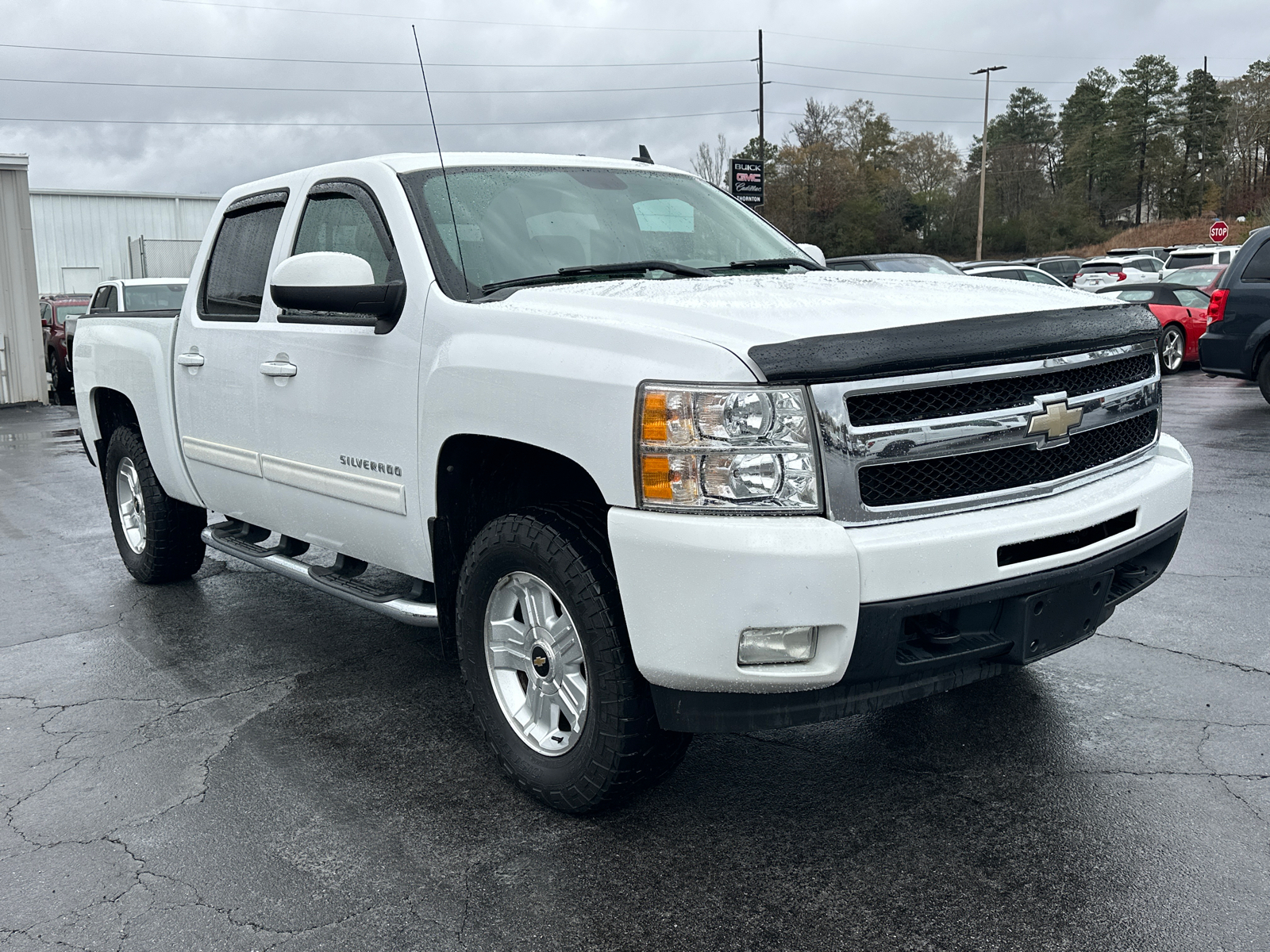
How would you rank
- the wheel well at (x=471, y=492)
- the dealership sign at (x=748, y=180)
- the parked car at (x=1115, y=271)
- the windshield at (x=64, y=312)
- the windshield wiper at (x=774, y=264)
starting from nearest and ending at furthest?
the wheel well at (x=471, y=492), the windshield wiper at (x=774, y=264), the windshield at (x=64, y=312), the dealership sign at (x=748, y=180), the parked car at (x=1115, y=271)

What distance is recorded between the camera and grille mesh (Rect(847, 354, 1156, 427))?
287 centimetres

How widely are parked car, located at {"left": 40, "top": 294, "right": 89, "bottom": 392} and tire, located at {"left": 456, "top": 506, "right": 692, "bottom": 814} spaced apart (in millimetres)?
18850

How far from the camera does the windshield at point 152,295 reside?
51.8 feet

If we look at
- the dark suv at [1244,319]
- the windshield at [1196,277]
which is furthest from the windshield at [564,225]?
the windshield at [1196,277]

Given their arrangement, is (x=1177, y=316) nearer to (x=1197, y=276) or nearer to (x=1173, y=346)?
(x=1173, y=346)

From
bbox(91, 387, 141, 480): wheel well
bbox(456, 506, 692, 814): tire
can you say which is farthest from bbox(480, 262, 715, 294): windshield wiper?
bbox(91, 387, 141, 480): wheel well

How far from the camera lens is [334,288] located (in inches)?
149

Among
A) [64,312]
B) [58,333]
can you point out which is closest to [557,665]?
[58,333]

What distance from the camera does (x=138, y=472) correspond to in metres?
6.05

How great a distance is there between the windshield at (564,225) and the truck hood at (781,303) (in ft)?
1.16

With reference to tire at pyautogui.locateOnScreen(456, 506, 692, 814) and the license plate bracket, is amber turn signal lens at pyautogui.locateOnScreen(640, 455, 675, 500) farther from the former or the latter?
the license plate bracket

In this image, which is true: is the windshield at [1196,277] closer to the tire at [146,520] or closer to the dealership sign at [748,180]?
the dealership sign at [748,180]

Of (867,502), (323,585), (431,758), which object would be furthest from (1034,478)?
(323,585)

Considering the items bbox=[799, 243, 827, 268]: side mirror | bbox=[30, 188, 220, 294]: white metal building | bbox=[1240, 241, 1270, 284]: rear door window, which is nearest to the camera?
bbox=[799, 243, 827, 268]: side mirror
